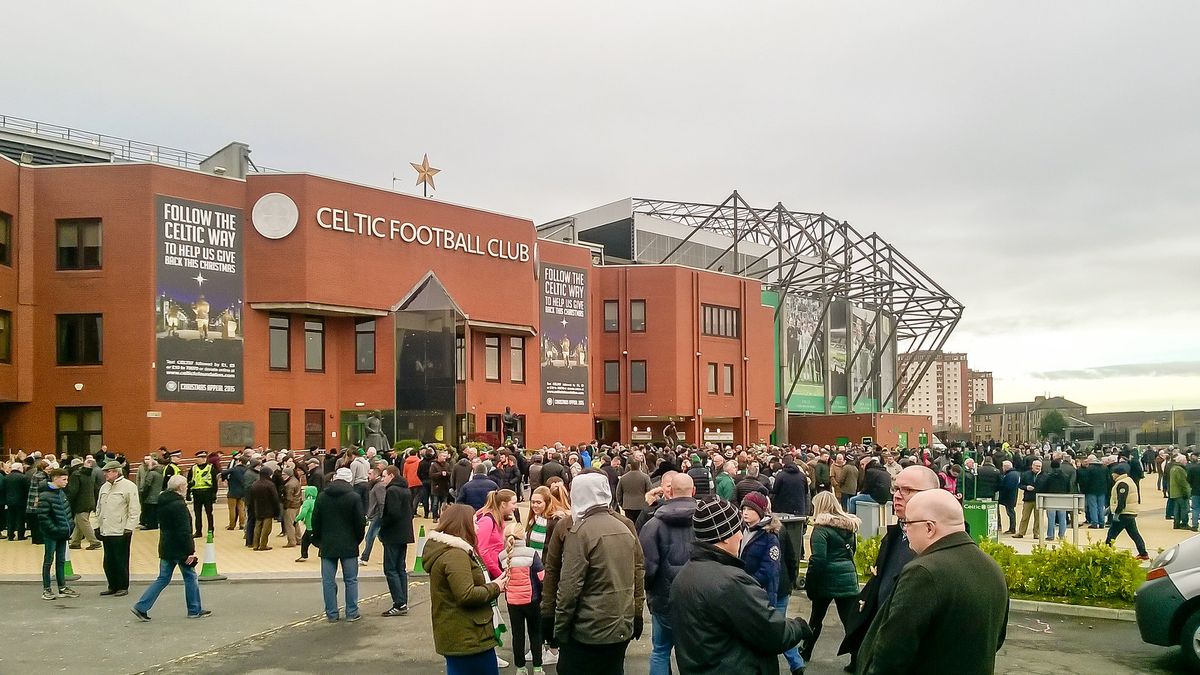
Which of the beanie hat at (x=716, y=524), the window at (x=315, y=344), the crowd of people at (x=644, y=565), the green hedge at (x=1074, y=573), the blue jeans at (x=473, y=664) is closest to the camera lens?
the crowd of people at (x=644, y=565)

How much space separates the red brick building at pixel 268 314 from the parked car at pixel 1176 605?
29423 millimetres

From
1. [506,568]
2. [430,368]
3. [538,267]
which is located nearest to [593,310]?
[538,267]

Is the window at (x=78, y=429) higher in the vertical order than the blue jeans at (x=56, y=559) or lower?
higher

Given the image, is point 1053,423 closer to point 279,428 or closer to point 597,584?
point 279,428

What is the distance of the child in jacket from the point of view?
322 inches

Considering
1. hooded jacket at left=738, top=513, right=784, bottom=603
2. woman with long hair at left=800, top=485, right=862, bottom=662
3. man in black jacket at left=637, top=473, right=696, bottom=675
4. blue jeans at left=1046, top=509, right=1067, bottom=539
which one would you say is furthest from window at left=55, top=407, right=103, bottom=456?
hooded jacket at left=738, top=513, right=784, bottom=603

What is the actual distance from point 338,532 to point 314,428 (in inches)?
1032

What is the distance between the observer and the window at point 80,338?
104 ft

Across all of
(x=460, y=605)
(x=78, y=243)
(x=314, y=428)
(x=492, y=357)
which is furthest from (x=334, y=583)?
(x=492, y=357)

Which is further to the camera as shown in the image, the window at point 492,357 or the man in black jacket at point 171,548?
the window at point 492,357

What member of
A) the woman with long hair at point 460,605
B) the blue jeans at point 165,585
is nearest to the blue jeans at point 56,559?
the blue jeans at point 165,585

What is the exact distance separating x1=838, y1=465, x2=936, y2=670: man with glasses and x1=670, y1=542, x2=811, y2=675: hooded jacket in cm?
85

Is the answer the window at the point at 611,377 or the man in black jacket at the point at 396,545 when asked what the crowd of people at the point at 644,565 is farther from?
the window at the point at 611,377

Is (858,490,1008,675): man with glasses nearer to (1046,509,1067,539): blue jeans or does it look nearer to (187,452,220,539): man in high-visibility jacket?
(1046,509,1067,539): blue jeans
